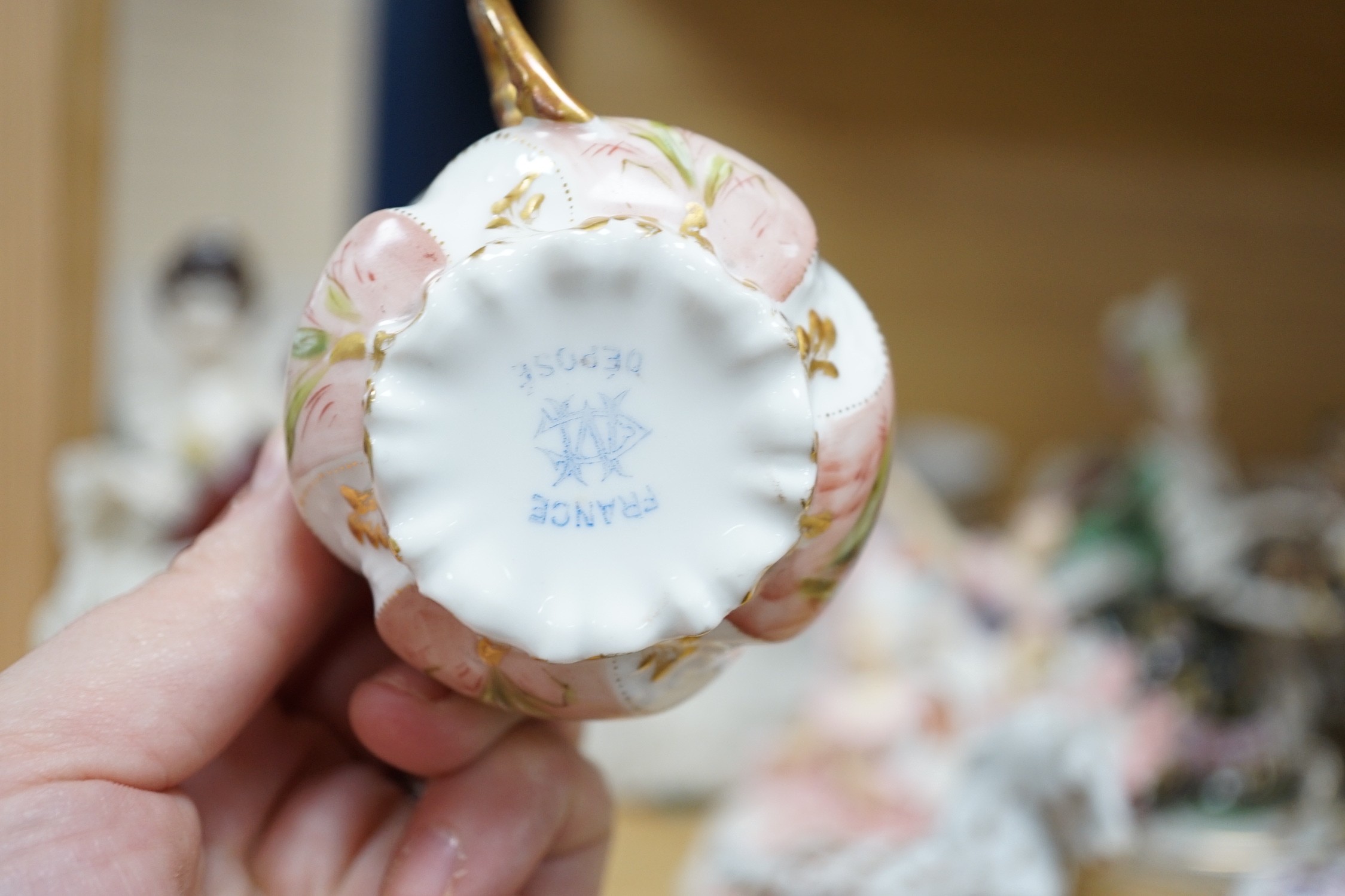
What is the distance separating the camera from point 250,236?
1.48 m

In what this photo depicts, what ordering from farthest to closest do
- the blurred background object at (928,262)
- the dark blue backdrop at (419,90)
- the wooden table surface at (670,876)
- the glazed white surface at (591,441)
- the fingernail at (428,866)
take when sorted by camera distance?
1. the dark blue backdrop at (419,90)
2. the blurred background object at (928,262)
3. the wooden table surface at (670,876)
4. the fingernail at (428,866)
5. the glazed white surface at (591,441)

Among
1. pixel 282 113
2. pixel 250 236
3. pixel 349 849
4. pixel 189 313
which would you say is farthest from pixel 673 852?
pixel 282 113

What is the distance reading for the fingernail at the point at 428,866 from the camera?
0.42 metres

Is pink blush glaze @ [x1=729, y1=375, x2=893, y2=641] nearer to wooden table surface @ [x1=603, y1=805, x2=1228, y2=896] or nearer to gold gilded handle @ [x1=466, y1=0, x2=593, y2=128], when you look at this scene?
gold gilded handle @ [x1=466, y1=0, x2=593, y2=128]

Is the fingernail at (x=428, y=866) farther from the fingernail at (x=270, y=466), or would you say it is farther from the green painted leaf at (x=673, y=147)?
the green painted leaf at (x=673, y=147)

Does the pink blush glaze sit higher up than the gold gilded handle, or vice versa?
the gold gilded handle

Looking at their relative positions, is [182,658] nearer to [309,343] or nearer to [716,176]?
[309,343]

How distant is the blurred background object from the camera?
2.97ft

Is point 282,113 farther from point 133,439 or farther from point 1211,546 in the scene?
point 1211,546

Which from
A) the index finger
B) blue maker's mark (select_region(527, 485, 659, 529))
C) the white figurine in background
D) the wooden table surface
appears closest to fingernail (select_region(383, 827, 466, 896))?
the index finger

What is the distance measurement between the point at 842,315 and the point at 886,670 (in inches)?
19.3

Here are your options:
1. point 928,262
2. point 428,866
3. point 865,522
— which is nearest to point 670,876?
point 428,866

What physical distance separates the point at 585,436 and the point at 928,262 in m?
1.06

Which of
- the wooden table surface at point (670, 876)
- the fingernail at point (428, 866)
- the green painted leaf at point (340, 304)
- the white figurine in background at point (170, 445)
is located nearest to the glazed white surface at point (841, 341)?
the green painted leaf at point (340, 304)
